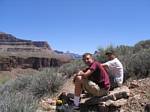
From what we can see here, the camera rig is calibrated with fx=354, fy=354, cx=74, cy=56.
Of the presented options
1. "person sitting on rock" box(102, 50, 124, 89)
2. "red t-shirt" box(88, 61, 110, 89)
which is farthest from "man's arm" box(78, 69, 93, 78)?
"person sitting on rock" box(102, 50, 124, 89)

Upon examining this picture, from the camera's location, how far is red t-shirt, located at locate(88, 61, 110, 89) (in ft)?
28.2

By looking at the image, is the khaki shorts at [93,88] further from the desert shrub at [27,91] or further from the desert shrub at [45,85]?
the desert shrub at [45,85]

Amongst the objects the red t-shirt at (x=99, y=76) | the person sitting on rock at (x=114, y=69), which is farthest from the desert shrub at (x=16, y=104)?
the person sitting on rock at (x=114, y=69)

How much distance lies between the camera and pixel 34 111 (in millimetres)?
7012

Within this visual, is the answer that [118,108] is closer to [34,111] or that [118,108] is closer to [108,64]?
[108,64]

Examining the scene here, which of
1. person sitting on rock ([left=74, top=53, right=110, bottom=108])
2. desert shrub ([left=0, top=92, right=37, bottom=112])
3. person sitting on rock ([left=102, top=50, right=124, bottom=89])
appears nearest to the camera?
desert shrub ([left=0, top=92, right=37, bottom=112])

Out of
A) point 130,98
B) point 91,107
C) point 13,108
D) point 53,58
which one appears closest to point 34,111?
point 13,108

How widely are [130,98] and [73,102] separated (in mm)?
1483

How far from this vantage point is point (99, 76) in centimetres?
874

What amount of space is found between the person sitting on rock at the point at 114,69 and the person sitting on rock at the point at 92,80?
0.68 metres

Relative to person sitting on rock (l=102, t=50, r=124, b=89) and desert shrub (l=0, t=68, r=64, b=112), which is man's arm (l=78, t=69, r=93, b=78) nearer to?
person sitting on rock (l=102, t=50, r=124, b=89)

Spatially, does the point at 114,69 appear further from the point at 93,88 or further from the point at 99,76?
the point at 93,88

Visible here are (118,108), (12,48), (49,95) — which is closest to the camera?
(118,108)

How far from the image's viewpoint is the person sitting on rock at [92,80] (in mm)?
8530
